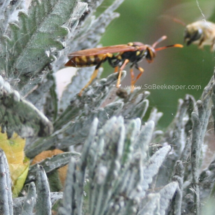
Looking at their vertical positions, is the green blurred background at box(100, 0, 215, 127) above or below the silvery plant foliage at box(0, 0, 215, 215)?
above

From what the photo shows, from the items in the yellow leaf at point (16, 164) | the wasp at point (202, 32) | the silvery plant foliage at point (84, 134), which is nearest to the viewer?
the silvery plant foliage at point (84, 134)

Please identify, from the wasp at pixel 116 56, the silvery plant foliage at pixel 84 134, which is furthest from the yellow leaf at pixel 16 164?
the wasp at pixel 116 56

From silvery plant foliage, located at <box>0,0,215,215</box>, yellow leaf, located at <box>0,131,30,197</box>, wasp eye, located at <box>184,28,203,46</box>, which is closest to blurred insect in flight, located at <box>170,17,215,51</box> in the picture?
wasp eye, located at <box>184,28,203,46</box>

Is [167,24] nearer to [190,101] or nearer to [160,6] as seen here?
[160,6]

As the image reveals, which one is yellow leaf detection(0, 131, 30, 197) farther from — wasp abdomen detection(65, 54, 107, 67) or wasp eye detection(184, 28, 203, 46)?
wasp eye detection(184, 28, 203, 46)

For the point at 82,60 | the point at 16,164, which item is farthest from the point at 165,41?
the point at 16,164

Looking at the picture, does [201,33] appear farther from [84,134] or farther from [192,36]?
[84,134]

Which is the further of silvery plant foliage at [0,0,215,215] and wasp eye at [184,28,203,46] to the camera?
wasp eye at [184,28,203,46]

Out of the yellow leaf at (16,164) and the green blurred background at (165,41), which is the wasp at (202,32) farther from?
the yellow leaf at (16,164)
